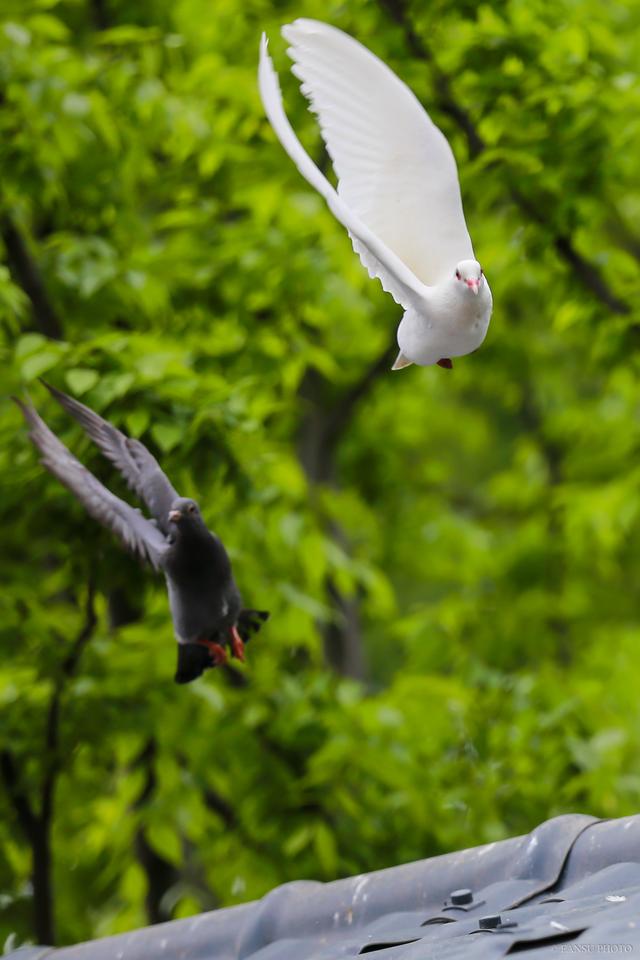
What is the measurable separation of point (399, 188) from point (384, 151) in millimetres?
117

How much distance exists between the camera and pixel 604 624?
39.9 ft

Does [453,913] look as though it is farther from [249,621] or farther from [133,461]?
[133,461]

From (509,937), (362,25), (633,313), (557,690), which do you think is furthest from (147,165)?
(509,937)

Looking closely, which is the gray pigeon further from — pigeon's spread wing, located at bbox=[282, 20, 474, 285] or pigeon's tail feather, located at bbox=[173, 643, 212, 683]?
pigeon's spread wing, located at bbox=[282, 20, 474, 285]

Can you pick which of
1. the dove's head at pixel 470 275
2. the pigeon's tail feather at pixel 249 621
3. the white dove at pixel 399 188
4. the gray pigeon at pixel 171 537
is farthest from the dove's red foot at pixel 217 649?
the dove's head at pixel 470 275

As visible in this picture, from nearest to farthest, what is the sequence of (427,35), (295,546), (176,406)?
(176,406) < (427,35) < (295,546)

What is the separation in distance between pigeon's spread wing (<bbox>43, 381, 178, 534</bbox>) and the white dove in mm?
763

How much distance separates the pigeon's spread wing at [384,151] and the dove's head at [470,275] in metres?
0.22

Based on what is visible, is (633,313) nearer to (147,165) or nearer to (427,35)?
(427,35)

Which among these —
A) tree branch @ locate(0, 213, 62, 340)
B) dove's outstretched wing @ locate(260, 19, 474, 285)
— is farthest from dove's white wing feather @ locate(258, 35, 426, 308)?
tree branch @ locate(0, 213, 62, 340)

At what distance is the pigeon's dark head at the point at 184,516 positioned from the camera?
364cm

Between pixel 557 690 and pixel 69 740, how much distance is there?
2.72 m

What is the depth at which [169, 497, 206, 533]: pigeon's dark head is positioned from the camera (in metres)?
3.64

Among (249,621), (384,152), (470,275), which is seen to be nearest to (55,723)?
(249,621)
